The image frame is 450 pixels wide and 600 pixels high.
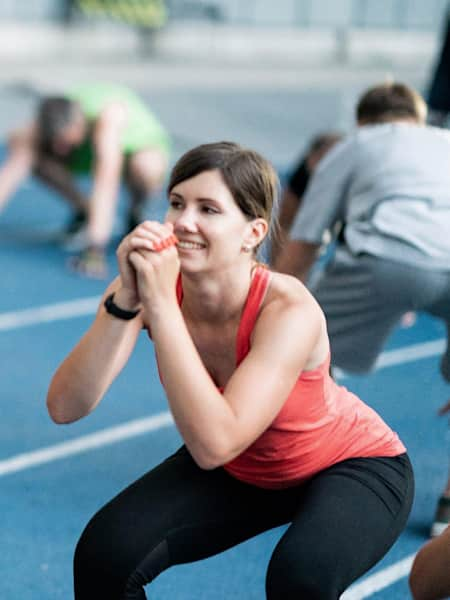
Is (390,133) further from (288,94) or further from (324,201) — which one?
(288,94)

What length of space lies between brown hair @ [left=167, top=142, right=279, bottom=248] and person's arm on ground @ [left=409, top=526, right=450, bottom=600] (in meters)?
0.80

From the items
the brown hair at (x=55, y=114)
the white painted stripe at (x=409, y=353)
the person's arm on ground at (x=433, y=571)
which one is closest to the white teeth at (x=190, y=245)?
the person's arm on ground at (x=433, y=571)

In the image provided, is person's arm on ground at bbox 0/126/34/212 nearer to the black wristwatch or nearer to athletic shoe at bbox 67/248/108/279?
athletic shoe at bbox 67/248/108/279

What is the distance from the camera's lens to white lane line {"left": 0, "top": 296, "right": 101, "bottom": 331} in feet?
19.2

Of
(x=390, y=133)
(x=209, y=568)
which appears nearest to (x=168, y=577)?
(x=209, y=568)

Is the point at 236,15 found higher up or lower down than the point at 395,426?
lower down

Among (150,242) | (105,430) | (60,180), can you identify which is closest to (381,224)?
(105,430)

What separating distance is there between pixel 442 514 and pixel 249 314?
157 centimetres

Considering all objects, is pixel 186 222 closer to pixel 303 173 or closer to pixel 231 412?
pixel 231 412

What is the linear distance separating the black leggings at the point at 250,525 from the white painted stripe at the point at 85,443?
165 centimetres

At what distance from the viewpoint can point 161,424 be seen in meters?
4.57

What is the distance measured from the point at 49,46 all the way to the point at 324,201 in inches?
569

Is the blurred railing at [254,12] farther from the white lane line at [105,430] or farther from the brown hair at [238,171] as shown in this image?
the brown hair at [238,171]

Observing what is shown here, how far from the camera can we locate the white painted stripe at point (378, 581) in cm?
319
